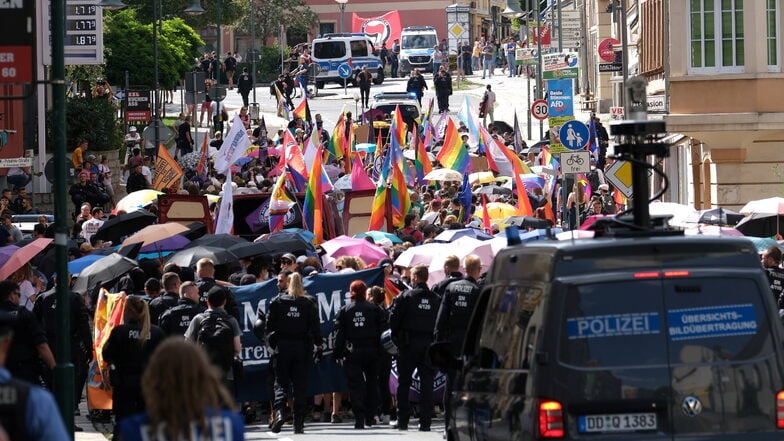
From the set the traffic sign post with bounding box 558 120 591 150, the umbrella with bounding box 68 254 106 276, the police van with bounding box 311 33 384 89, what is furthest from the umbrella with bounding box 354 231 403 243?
the police van with bounding box 311 33 384 89

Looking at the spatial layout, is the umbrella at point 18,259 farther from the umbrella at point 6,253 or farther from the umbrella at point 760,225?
the umbrella at point 760,225

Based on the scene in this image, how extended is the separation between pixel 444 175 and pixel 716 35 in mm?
5683

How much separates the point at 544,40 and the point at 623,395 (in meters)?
45.4

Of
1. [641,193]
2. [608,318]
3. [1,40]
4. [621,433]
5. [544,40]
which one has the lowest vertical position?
[621,433]

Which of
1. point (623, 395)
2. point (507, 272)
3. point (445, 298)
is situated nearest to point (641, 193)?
point (507, 272)

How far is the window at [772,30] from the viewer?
102ft

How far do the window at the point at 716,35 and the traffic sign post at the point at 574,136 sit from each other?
20.9 feet

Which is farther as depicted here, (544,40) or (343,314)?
(544,40)

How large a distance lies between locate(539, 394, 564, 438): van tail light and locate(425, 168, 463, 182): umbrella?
75.8ft

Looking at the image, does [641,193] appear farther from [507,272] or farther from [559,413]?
[559,413]

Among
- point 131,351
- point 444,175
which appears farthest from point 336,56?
point 131,351

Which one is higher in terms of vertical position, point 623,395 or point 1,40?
point 1,40

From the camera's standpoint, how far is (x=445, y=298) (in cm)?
1510

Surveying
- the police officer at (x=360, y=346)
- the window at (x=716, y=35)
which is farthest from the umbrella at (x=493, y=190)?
the police officer at (x=360, y=346)
